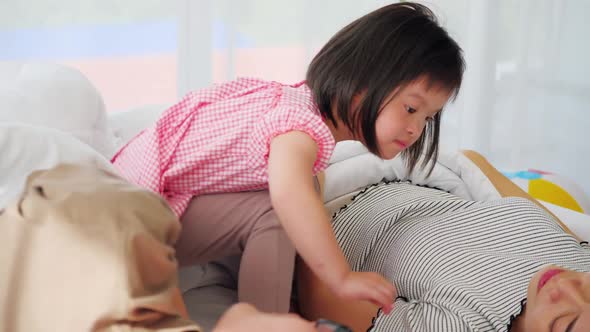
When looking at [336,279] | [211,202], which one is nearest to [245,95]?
[211,202]

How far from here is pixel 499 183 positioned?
4.63ft

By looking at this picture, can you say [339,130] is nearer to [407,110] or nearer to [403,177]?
[407,110]

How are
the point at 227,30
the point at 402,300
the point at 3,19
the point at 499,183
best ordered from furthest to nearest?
1. the point at 227,30
2. the point at 3,19
3. the point at 499,183
4. the point at 402,300

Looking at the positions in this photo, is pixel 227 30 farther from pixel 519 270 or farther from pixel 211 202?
pixel 519 270

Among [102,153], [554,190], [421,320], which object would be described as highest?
[102,153]

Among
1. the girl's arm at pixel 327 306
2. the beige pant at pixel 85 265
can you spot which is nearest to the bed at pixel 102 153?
the girl's arm at pixel 327 306

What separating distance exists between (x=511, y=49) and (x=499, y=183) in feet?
4.11

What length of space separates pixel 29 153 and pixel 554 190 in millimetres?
1348

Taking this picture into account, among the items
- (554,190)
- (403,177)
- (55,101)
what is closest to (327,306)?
(403,177)

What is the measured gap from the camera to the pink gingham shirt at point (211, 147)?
1056mm

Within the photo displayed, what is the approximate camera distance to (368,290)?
863mm

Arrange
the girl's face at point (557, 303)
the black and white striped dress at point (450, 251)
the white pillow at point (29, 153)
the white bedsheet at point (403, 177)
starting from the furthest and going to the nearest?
the white bedsheet at point (403, 177)
the black and white striped dress at point (450, 251)
the girl's face at point (557, 303)
the white pillow at point (29, 153)

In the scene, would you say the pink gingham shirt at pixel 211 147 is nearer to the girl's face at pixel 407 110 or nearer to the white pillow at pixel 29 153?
the girl's face at pixel 407 110

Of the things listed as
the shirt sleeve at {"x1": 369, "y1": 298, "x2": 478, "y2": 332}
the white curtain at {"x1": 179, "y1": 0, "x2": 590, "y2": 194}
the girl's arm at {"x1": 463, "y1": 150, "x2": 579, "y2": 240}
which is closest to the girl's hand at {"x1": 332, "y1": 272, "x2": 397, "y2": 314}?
the shirt sleeve at {"x1": 369, "y1": 298, "x2": 478, "y2": 332}
